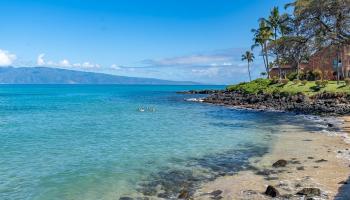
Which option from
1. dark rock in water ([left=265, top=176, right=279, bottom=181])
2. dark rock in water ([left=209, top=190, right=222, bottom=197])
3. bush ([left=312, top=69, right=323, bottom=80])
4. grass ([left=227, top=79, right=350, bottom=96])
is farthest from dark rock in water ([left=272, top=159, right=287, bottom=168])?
bush ([left=312, top=69, right=323, bottom=80])

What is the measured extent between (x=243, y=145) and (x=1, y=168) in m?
15.8

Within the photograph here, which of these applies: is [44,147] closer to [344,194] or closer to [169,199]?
[169,199]

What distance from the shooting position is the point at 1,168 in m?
20.7

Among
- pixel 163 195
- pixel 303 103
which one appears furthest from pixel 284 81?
pixel 163 195

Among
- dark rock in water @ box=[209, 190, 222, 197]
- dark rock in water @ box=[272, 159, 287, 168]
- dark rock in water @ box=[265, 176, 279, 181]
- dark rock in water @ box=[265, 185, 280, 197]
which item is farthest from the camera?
dark rock in water @ box=[272, 159, 287, 168]

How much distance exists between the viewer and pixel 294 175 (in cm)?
1873

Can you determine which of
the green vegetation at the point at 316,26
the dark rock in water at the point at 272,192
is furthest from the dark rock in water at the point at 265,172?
the green vegetation at the point at 316,26

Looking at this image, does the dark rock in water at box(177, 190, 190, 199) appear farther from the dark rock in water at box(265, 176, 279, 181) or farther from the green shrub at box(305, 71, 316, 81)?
the green shrub at box(305, 71, 316, 81)

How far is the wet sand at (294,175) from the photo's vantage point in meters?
16.0

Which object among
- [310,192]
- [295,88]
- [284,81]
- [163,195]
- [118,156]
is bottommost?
[163,195]

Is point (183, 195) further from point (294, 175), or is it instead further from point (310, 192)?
point (294, 175)

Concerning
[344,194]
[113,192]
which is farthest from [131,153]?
[344,194]

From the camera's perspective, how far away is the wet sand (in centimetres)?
1597

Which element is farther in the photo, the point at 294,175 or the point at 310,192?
the point at 294,175
